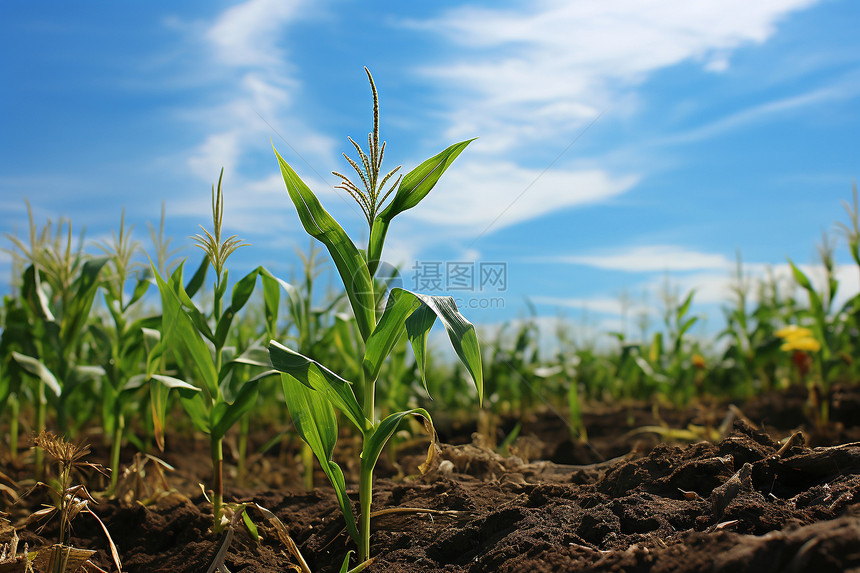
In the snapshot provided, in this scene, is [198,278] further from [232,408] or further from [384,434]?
[384,434]

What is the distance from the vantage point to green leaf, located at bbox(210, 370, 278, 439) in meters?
1.95

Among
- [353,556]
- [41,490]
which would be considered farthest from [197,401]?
[41,490]

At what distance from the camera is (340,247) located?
171 cm

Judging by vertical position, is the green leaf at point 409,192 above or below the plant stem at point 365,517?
above

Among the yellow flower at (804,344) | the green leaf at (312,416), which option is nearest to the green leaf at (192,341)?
the green leaf at (312,416)

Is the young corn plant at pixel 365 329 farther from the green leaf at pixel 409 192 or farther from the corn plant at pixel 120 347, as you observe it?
the corn plant at pixel 120 347

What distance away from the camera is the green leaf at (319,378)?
157 cm

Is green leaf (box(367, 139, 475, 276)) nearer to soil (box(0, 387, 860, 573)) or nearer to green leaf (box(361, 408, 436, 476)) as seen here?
green leaf (box(361, 408, 436, 476))

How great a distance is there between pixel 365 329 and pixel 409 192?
0.43m

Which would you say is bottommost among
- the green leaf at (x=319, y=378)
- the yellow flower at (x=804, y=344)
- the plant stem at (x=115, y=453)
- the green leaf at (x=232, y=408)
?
the plant stem at (x=115, y=453)

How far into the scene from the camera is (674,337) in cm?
523

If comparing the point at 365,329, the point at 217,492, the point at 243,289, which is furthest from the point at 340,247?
the point at 217,492

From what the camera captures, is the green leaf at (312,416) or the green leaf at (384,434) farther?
the green leaf at (312,416)

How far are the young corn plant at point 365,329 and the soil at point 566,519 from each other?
1.03ft
